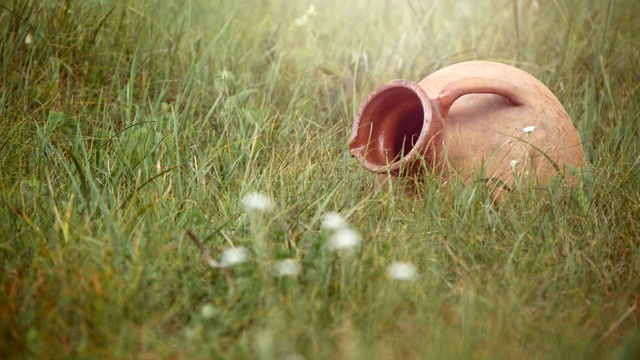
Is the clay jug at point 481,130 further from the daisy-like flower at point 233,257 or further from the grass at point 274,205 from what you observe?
the daisy-like flower at point 233,257

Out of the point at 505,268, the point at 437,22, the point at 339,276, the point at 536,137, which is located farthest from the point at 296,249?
the point at 437,22

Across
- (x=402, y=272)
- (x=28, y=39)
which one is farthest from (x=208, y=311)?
(x=28, y=39)

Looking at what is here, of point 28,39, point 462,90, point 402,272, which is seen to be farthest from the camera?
point 28,39

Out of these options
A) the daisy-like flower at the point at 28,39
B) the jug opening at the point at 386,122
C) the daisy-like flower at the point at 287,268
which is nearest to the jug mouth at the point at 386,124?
the jug opening at the point at 386,122

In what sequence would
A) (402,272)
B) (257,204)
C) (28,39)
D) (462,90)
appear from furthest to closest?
(28,39) < (462,90) < (257,204) < (402,272)

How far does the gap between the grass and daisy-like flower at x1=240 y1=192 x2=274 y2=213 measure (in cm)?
4

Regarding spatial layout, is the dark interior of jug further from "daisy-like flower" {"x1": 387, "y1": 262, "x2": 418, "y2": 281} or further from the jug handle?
"daisy-like flower" {"x1": 387, "y1": 262, "x2": 418, "y2": 281}

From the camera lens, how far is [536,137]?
2400 millimetres

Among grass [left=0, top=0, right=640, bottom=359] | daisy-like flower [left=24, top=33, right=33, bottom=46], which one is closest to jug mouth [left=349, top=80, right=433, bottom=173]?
grass [left=0, top=0, right=640, bottom=359]

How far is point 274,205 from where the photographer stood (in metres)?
2.01

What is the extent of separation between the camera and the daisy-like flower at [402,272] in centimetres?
176

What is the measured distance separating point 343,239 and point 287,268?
0.16 metres

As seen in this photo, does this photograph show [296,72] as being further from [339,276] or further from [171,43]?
[339,276]

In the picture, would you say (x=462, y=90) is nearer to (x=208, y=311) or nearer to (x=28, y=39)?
(x=208, y=311)
